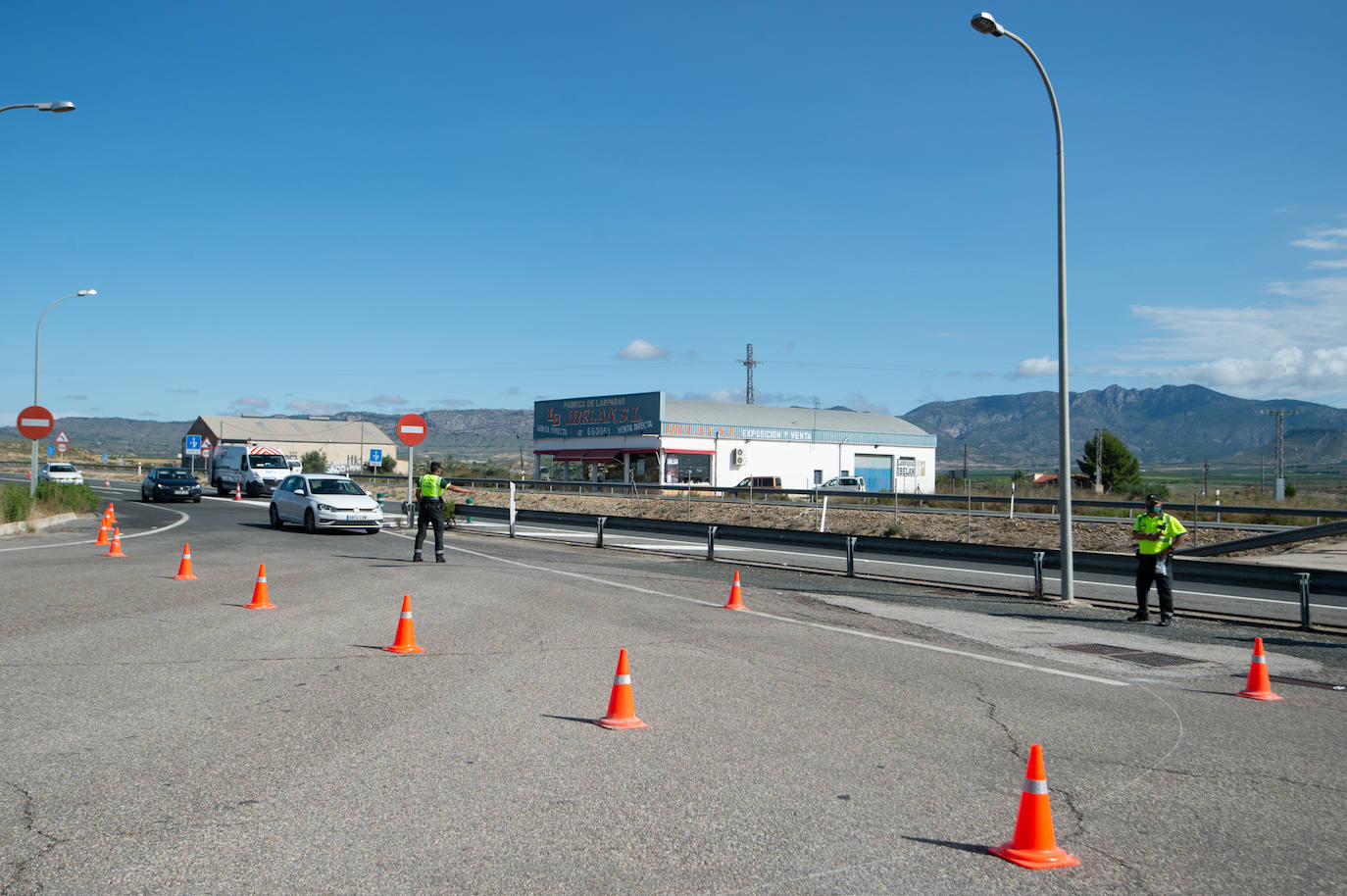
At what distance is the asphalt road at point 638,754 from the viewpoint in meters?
4.80

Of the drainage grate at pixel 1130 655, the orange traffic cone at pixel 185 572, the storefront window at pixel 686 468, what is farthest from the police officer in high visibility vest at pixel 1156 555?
the storefront window at pixel 686 468

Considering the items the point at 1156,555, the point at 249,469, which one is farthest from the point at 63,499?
the point at 1156,555

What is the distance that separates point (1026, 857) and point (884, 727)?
2638mm

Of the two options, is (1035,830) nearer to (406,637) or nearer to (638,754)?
(638,754)

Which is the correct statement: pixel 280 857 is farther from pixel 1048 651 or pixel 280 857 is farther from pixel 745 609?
pixel 745 609

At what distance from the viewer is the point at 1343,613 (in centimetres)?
1603

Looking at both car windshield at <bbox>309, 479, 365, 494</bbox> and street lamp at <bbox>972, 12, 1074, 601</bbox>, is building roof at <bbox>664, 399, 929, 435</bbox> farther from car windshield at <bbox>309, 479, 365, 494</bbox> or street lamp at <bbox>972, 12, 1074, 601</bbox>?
street lamp at <bbox>972, 12, 1074, 601</bbox>

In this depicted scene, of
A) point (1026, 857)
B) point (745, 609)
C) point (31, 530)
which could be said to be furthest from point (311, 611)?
point (31, 530)

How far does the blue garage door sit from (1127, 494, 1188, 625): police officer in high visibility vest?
184ft

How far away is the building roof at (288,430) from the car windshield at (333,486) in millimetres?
103385

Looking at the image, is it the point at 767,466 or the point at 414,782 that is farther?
the point at 767,466

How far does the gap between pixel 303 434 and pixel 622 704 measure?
136174 millimetres

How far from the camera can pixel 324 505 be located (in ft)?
85.2

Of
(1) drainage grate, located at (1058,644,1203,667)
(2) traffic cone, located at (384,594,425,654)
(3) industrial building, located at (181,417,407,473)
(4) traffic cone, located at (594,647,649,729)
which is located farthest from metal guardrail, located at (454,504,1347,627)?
(3) industrial building, located at (181,417,407,473)
